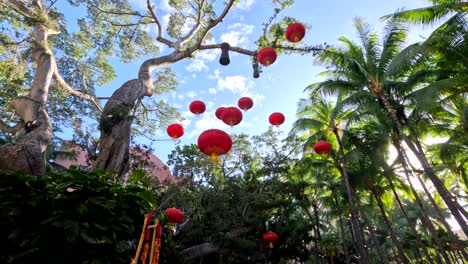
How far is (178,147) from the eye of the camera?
1317 centimetres

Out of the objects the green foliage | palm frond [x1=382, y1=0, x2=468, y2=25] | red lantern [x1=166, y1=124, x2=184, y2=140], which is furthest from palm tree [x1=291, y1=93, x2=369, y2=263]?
the green foliage

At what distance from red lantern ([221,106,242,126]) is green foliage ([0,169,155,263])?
243 cm

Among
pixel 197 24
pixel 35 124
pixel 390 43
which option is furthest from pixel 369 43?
pixel 35 124

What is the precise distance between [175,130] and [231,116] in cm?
140

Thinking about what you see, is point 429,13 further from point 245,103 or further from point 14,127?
point 14,127

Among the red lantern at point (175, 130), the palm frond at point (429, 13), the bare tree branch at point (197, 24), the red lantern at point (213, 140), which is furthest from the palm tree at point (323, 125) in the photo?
the red lantern at point (213, 140)

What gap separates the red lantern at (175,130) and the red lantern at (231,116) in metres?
1.16

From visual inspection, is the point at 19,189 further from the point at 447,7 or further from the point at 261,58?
the point at 447,7

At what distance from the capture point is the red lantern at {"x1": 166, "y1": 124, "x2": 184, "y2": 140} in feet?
18.4

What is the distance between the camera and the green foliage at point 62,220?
A: 99.4 inches

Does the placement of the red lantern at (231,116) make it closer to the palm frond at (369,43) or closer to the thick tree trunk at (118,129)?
the thick tree trunk at (118,129)

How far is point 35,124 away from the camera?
5.96 metres

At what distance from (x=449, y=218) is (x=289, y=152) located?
26.4m

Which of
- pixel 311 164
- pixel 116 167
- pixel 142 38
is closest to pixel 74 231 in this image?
pixel 116 167
